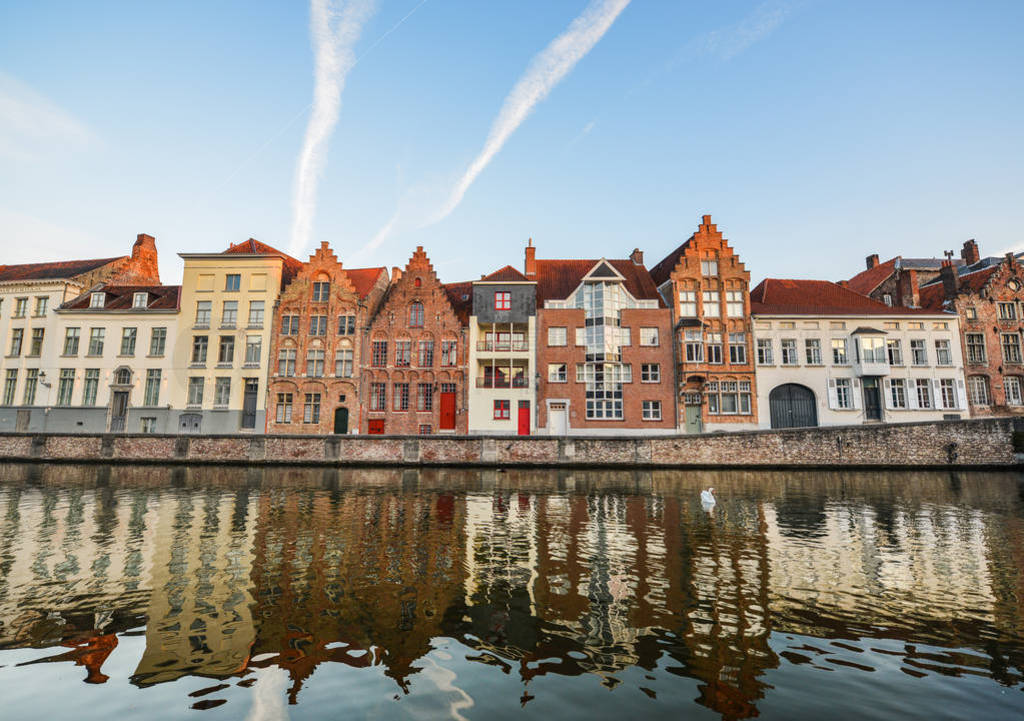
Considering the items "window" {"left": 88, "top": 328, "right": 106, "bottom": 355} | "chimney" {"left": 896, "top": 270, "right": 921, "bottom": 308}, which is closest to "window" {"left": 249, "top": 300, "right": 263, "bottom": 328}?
"window" {"left": 88, "top": 328, "right": 106, "bottom": 355}

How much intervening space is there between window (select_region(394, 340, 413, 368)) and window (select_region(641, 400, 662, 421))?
18.9 metres

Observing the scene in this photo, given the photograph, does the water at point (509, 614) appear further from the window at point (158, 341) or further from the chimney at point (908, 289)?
the chimney at point (908, 289)

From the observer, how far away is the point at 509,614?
7.39m

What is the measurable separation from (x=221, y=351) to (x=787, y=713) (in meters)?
45.4

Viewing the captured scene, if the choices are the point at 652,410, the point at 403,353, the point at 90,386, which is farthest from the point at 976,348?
the point at 90,386

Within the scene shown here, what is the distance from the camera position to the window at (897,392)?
38666mm

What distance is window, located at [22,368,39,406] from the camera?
40625mm

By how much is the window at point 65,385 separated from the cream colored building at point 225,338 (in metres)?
8.59

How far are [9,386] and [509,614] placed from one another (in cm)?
5411

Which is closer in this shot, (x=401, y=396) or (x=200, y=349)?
(x=401, y=396)

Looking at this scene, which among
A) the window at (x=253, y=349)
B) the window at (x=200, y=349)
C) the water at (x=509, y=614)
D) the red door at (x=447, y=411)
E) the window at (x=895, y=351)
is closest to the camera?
the water at (x=509, y=614)

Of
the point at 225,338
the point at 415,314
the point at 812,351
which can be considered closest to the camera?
the point at 812,351

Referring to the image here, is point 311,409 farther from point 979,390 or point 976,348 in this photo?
point 976,348

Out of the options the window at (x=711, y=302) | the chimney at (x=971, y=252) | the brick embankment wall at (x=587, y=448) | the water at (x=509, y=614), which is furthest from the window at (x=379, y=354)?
the chimney at (x=971, y=252)
